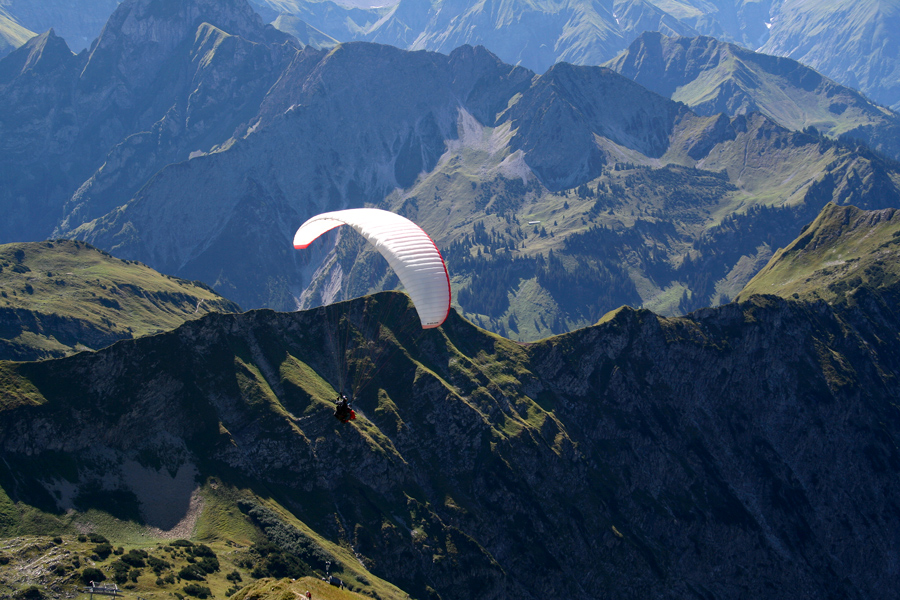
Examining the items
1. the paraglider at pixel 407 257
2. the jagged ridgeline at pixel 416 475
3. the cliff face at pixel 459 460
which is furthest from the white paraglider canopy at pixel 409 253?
the cliff face at pixel 459 460

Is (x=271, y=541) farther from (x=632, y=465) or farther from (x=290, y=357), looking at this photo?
(x=632, y=465)

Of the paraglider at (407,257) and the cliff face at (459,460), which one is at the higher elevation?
the paraglider at (407,257)

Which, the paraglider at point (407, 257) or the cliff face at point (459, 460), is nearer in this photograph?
the paraglider at point (407, 257)

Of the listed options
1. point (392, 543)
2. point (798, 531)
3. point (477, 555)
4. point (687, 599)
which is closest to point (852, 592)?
point (798, 531)

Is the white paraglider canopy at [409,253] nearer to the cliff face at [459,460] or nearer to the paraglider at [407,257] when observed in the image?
the paraglider at [407,257]

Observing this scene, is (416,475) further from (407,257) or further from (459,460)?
(407,257)

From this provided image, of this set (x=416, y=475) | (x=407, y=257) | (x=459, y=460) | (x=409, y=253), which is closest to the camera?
(x=407, y=257)

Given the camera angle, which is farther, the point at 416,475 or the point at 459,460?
the point at 459,460

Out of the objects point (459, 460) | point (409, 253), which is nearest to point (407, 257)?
point (409, 253)

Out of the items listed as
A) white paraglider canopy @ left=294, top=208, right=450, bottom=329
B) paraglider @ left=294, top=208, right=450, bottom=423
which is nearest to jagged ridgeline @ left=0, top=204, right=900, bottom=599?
paraglider @ left=294, top=208, right=450, bottom=423
